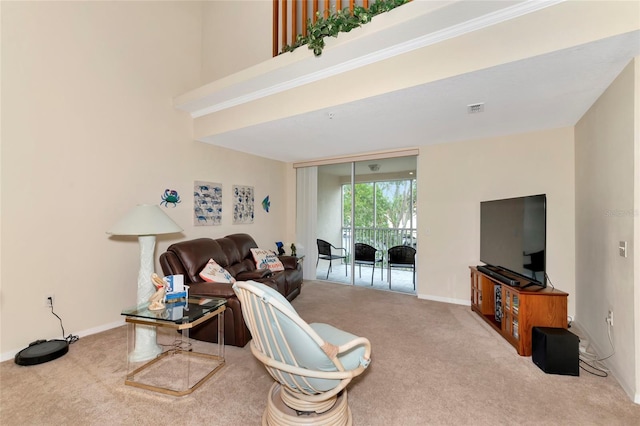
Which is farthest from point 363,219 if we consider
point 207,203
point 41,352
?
point 41,352

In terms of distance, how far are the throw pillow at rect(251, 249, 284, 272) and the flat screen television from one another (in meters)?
2.83

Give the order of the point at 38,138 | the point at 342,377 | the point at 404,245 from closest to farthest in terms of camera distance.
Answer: the point at 342,377, the point at 38,138, the point at 404,245

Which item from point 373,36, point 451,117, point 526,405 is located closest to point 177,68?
point 373,36

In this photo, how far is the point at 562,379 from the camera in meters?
2.14

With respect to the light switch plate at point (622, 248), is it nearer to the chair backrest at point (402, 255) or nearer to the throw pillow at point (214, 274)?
the chair backrest at point (402, 255)

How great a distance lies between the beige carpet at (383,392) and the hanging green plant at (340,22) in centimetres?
278

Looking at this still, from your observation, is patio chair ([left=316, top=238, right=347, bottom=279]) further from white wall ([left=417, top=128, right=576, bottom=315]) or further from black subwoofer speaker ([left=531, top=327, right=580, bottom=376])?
black subwoofer speaker ([left=531, top=327, right=580, bottom=376])

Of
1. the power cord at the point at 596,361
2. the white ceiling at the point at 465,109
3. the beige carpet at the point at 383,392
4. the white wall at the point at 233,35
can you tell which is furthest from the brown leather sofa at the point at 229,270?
the power cord at the point at 596,361

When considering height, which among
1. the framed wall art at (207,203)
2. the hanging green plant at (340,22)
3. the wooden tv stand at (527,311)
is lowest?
the wooden tv stand at (527,311)

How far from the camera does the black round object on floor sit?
231cm

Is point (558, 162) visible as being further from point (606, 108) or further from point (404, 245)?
point (404, 245)

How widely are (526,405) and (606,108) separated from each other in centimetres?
246

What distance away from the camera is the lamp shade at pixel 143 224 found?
7.70 feet

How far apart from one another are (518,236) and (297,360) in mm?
2607
